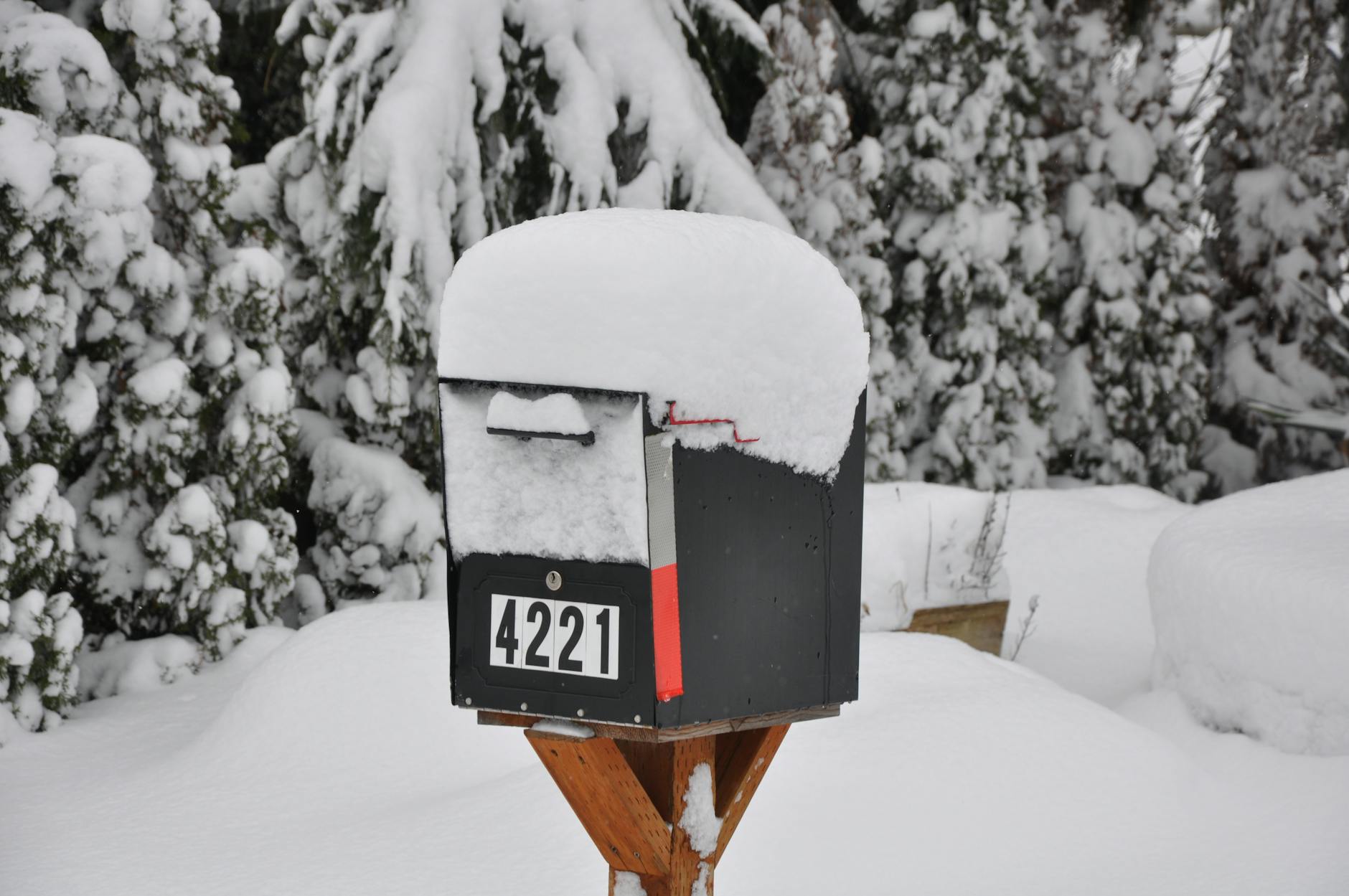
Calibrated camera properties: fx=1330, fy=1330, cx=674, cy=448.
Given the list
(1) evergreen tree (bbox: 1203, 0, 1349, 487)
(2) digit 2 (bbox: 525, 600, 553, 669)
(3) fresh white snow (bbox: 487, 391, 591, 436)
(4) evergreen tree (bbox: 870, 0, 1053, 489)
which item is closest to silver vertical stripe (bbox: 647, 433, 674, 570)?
(3) fresh white snow (bbox: 487, 391, 591, 436)

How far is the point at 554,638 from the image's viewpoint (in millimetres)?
2205

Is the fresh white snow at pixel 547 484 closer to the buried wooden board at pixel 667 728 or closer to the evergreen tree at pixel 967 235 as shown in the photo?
the buried wooden board at pixel 667 728

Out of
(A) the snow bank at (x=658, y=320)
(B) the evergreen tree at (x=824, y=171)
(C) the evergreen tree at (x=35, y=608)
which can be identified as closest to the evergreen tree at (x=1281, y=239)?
(B) the evergreen tree at (x=824, y=171)

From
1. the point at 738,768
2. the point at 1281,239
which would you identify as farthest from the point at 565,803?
the point at 1281,239

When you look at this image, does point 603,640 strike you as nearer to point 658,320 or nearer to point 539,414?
point 539,414

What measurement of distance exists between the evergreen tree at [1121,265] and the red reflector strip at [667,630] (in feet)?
27.9

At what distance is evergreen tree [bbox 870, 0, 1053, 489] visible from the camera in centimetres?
922

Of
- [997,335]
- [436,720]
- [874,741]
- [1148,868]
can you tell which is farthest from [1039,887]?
[997,335]

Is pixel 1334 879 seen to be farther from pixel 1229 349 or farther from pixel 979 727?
pixel 1229 349

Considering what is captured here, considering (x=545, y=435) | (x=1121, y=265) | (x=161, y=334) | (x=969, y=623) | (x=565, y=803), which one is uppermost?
(x=545, y=435)

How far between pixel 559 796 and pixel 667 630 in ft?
6.56

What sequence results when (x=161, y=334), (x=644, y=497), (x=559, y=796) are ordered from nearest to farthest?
(x=644, y=497) → (x=559, y=796) → (x=161, y=334)

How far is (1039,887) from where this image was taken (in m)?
3.62

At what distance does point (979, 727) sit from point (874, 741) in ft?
1.22
